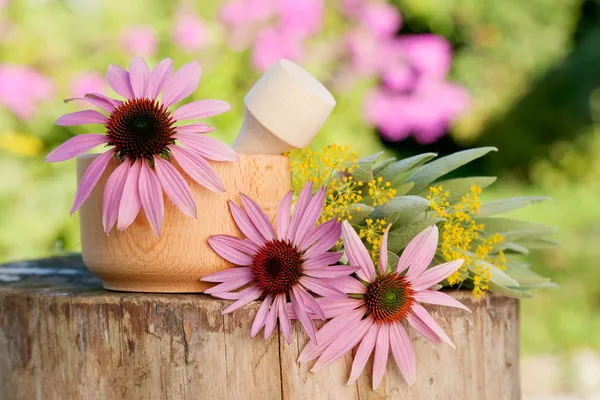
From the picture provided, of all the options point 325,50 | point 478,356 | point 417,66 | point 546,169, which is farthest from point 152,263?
point 546,169

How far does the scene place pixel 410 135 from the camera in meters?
7.00

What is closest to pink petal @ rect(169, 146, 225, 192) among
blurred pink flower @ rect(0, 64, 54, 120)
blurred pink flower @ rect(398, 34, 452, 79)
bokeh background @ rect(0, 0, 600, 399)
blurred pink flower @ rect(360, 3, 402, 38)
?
bokeh background @ rect(0, 0, 600, 399)

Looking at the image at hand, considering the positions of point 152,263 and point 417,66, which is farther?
point 417,66

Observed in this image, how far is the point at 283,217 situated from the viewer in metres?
1.18

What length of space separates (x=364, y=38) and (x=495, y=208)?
132 inches

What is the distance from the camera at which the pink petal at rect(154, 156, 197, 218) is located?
112 centimetres

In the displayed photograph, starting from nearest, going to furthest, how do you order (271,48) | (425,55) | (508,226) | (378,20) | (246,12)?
(508,226) < (271,48) < (246,12) < (378,20) < (425,55)

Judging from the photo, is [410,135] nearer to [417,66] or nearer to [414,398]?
[417,66]

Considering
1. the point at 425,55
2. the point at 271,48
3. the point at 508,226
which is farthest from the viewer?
the point at 425,55

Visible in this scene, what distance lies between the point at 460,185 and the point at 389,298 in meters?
0.35

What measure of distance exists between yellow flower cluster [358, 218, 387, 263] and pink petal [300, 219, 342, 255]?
57mm

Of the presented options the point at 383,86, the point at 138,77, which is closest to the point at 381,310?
the point at 138,77

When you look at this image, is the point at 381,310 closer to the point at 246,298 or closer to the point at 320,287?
the point at 320,287

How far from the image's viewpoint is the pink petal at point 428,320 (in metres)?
1.15
